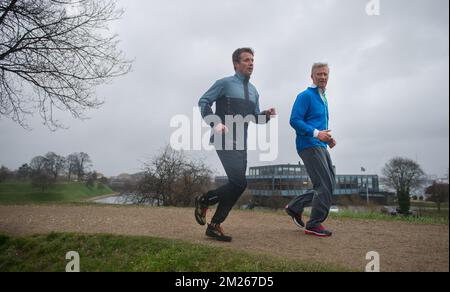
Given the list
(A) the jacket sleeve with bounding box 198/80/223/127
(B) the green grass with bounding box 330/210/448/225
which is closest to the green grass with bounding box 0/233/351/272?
(A) the jacket sleeve with bounding box 198/80/223/127

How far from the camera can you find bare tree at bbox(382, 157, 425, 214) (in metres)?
7.48

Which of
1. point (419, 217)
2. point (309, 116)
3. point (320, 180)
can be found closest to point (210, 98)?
point (309, 116)

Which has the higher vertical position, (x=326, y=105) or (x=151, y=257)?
(x=326, y=105)

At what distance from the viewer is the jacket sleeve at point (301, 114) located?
408cm

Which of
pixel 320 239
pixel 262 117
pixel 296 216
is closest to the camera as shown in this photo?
pixel 320 239

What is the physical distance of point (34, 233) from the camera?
5.26m

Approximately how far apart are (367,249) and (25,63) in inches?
314

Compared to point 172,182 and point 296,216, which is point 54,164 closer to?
point 172,182

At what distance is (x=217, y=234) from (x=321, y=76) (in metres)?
2.66

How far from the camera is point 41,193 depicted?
11.4 metres

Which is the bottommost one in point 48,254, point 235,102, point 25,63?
point 48,254

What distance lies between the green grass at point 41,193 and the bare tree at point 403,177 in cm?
1076
